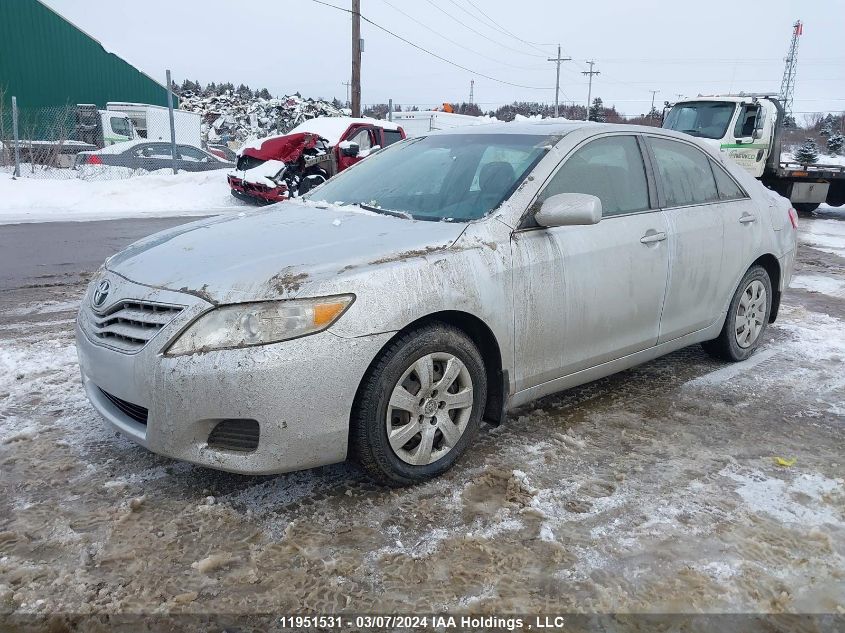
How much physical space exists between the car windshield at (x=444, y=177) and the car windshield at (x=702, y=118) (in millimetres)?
11065

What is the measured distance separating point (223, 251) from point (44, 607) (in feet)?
4.83

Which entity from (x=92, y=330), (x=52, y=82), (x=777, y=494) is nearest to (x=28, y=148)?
(x=52, y=82)

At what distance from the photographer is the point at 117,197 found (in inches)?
596

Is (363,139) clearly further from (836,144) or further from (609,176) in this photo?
(836,144)

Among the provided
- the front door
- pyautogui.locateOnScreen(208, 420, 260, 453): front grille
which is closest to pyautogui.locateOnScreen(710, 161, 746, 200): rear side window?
the front door

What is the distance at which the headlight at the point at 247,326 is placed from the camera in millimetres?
2506

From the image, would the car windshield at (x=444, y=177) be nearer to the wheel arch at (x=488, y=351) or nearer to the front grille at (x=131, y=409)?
the wheel arch at (x=488, y=351)

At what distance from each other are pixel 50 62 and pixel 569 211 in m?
32.1

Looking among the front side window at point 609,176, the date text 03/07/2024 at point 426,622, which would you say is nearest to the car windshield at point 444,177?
the front side window at point 609,176

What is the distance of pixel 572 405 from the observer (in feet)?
13.0

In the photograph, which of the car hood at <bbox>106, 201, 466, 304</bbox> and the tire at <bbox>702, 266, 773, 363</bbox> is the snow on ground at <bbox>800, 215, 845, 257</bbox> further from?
the car hood at <bbox>106, 201, 466, 304</bbox>

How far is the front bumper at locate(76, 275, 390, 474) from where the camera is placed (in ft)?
8.14

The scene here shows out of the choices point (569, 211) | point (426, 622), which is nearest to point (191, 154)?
point (569, 211)

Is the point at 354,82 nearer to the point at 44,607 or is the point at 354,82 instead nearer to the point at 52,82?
the point at 52,82
